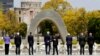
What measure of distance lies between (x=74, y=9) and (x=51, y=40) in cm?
6485

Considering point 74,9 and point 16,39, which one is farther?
point 74,9

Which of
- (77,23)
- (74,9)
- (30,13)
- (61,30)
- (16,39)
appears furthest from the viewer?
(30,13)

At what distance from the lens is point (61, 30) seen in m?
52.3

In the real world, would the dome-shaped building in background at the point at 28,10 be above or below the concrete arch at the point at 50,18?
below

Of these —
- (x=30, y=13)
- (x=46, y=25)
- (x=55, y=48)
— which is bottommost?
(x=30, y=13)

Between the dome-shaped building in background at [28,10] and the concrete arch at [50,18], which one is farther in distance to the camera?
the dome-shaped building in background at [28,10]

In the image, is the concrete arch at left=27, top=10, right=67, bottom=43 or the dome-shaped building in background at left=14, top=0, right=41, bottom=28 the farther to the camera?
the dome-shaped building in background at left=14, top=0, right=41, bottom=28

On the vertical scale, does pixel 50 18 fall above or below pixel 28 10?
above

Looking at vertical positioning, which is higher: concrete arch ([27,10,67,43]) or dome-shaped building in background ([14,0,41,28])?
concrete arch ([27,10,67,43])

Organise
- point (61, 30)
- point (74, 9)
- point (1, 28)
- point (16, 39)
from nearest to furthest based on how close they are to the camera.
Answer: point (16, 39) < point (61, 30) < point (74, 9) < point (1, 28)

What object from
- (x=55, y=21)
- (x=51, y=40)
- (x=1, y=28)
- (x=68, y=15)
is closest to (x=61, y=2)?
(x=68, y=15)

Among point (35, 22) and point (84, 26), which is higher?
point (35, 22)

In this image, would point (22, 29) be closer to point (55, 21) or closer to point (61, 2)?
point (61, 2)

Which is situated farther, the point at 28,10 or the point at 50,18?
the point at 28,10
